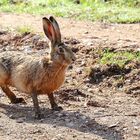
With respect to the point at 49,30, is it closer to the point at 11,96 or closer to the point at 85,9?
the point at 11,96

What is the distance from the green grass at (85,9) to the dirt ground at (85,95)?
0.50 meters

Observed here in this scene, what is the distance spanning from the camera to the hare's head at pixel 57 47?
24.5ft

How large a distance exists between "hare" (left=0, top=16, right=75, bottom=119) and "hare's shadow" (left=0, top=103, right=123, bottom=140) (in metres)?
0.15

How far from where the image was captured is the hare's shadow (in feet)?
23.7

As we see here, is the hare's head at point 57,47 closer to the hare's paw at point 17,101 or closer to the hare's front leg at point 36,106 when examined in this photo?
the hare's front leg at point 36,106

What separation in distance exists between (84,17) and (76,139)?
21.0 feet

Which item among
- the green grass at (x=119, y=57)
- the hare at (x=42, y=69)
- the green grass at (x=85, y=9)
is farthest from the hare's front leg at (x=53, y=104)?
the green grass at (x=85, y=9)

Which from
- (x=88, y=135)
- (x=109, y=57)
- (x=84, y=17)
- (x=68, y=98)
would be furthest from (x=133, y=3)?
(x=88, y=135)

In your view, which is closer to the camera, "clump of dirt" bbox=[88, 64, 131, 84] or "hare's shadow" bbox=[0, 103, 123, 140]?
"hare's shadow" bbox=[0, 103, 123, 140]

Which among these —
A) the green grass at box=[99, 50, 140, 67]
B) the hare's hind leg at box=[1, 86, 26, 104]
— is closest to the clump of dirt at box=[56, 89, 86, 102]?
the hare's hind leg at box=[1, 86, 26, 104]

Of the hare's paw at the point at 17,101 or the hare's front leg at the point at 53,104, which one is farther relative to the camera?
the hare's paw at the point at 17,101

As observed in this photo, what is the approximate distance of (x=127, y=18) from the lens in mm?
12641

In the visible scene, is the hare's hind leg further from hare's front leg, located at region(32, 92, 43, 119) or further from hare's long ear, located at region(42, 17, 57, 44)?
hare's long ear, located at region(42, 17, 57, 44)

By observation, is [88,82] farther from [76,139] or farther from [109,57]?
[76,139]
